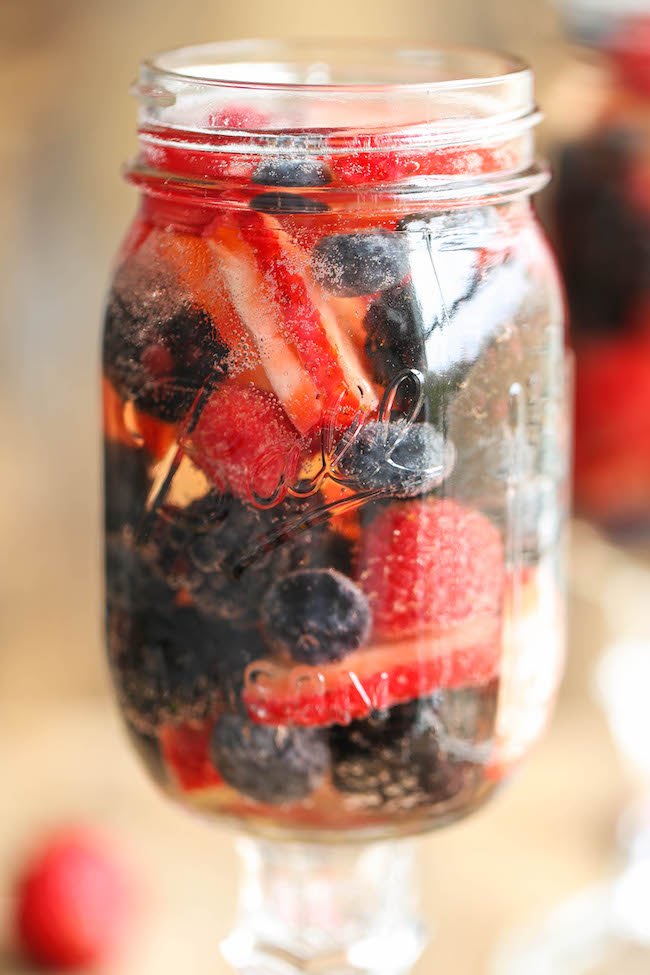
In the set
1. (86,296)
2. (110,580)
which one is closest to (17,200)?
(86,296)

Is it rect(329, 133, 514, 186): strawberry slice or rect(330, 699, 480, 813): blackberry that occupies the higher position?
rect(329, 133, 514, 186): strawberry slice

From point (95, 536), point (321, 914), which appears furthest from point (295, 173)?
point (95, 536)

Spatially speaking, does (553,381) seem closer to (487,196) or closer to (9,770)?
(487,196)

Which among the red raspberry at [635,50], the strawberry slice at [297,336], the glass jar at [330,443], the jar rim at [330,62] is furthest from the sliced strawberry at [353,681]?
the red raspberry at [635,50]

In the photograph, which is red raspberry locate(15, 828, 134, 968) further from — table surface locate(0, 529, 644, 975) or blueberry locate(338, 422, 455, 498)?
blueberry locate(338, 422, 455, 498)

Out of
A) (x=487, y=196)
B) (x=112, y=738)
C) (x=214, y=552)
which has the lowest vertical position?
(x=112, y=738)

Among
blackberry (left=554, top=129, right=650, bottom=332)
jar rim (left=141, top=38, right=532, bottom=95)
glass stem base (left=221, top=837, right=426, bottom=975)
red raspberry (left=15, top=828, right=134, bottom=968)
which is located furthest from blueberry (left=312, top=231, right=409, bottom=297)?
red raspberry (left=15, top=828, right=134, bottom=968)

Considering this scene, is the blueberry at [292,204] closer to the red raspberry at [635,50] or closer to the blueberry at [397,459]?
the blueberry at [397,459]
